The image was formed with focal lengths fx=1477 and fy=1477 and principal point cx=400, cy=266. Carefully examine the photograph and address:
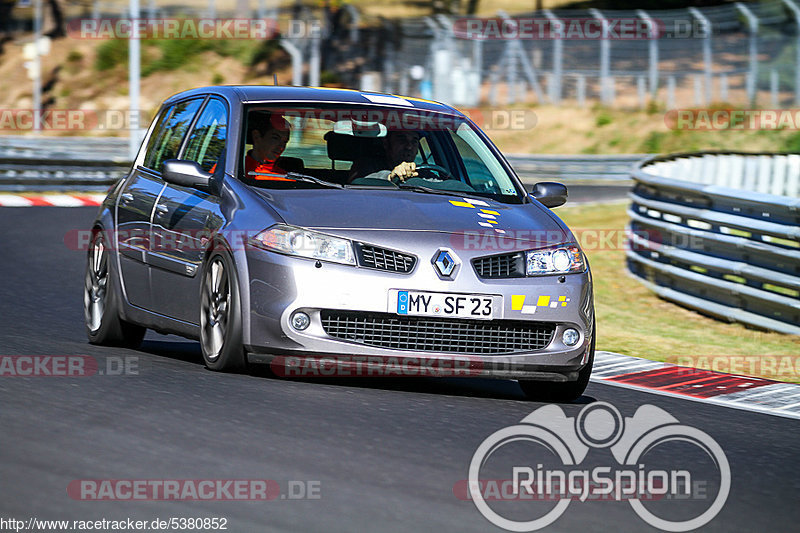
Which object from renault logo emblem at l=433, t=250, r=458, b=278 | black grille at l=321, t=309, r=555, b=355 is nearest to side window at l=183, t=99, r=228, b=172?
black grille at l=321, t=309, r=555, b=355

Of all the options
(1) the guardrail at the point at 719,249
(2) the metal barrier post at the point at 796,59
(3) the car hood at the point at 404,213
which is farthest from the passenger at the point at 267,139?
(2) the metal barrier post at the point at 796,59

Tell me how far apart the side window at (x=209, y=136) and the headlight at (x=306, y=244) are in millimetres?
1087

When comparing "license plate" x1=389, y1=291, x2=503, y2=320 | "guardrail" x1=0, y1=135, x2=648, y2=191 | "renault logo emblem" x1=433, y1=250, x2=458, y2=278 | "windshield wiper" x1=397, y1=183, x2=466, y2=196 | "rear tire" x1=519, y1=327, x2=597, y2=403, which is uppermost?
"windshield wiper" x1=397, y1=183, x2=466, y2=196

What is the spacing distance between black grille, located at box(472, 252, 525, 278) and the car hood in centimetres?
16

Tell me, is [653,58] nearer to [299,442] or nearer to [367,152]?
[367,152]

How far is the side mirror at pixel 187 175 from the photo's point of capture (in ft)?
26.6

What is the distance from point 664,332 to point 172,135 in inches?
201

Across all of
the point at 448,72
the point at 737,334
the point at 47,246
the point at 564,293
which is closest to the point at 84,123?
the point at 448,72

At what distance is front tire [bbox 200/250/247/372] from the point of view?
297 inches

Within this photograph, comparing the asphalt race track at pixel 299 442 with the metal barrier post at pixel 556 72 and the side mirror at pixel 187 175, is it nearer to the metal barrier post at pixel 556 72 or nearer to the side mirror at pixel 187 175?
the side mirror at pixel 187 175

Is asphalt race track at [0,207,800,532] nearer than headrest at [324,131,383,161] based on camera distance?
Yes

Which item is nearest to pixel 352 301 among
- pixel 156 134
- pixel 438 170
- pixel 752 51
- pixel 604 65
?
pixel 438 170

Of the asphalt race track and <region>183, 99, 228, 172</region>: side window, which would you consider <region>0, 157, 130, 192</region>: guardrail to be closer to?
the asphalt race track

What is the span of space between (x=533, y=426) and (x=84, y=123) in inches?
2148
